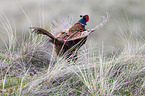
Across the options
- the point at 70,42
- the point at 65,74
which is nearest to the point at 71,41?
the point at 70,42

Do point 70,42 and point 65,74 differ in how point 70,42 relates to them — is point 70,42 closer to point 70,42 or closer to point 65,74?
point 70,42

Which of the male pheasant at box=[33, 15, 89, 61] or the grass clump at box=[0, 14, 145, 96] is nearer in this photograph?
the grass clump at box=[0, 14, 145, 96]

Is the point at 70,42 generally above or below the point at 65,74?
above

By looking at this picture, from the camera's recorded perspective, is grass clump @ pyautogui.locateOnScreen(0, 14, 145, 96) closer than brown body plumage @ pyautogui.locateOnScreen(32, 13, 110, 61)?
Yes

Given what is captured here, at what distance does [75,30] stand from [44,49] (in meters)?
0.31

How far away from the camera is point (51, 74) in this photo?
103 centimetres

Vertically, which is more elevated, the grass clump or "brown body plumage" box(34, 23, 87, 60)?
"brown body plumage" box(34, 23, 87, 60)

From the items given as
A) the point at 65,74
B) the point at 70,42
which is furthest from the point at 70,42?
the point at 65,74

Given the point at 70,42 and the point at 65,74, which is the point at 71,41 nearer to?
the point at 70,42

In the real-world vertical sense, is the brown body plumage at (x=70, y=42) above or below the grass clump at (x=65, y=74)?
above

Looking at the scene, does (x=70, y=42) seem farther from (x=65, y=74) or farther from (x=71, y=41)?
(x=65, y=74)

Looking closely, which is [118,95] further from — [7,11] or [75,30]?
[7,11]

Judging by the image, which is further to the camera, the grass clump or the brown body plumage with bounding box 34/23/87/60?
the brown body plumage with bounding box 34/23/87/60

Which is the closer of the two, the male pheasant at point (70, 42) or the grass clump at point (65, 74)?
the grass clump at point (65, 74)
